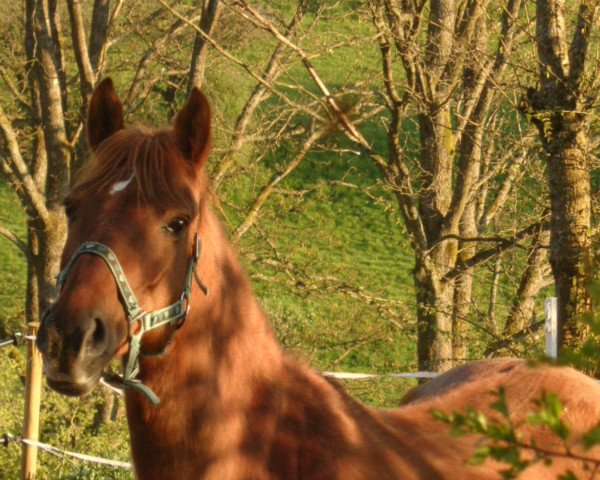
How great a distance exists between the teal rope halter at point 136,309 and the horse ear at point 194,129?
0.27 m

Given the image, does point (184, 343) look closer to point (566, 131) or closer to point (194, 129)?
point (194, 129)

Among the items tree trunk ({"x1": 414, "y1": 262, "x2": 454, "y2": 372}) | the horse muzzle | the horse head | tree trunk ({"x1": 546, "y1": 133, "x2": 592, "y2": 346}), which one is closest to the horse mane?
the horse head

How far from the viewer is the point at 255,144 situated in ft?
38.0

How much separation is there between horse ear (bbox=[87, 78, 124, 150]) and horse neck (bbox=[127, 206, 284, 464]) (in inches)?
17.5

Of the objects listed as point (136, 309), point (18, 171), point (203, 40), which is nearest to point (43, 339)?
point (136, 309)

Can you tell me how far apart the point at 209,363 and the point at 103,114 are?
2.90 ft

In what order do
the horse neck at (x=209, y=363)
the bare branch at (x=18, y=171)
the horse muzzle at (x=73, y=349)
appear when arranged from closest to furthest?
the horse muzzle at (x=73, y=349)
the horse neck at (x=209, y=363)
the bare branch at (x=18, y=171)

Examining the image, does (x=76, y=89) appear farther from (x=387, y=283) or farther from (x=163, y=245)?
(x=163, y=245)

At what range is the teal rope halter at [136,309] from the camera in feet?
8.25

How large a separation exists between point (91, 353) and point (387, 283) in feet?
55.3

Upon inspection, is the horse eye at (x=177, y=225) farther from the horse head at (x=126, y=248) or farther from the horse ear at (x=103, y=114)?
the horse ear at (x=103, y=114)

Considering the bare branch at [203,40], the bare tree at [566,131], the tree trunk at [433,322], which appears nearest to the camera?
the bare tree at [566,131]

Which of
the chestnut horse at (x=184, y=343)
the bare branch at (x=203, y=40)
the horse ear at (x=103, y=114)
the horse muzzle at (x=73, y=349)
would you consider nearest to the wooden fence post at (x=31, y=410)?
the horse ear at (x=103, y=114)

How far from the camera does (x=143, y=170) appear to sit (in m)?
2.69
